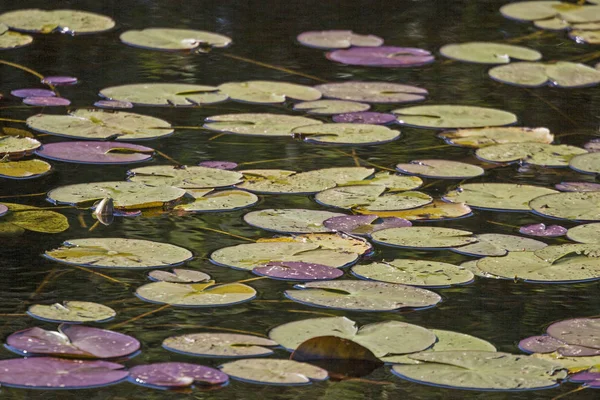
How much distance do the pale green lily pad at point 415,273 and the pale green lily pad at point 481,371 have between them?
0.35 metres

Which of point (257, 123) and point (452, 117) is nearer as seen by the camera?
point (257, 123)

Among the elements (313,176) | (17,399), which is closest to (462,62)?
(313,176)

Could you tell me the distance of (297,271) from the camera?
2.56 m

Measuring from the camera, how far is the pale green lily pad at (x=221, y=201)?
9.61ft

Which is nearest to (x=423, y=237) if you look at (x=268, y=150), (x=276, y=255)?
(x=276, y=255)

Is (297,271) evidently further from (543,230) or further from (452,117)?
(452,117)

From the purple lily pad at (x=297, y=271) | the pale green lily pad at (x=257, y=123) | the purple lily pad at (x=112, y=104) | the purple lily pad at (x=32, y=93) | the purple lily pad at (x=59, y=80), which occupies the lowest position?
the purple lily pad at (x=297, y=271)

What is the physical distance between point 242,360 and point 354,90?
6.42ft

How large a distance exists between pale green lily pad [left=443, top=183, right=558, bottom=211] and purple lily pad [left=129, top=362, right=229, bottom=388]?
116cm

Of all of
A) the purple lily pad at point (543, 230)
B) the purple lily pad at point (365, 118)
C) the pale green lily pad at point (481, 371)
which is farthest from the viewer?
the purple lily pad at point (365, 118)

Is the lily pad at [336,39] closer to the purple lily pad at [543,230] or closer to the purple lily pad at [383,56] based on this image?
the purple lily pad at [383,56]

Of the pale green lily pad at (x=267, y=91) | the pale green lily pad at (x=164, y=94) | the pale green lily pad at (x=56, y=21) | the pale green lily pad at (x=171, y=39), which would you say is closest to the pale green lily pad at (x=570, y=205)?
the pale green lily pad at (x=267, y=91)

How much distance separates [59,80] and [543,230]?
5.86ft

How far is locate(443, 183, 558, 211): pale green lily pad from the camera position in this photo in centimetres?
304
